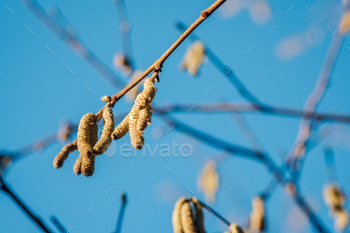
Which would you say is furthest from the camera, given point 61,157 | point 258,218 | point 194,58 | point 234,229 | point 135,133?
point 194,58

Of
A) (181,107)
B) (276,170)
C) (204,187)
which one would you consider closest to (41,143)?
(181,107)

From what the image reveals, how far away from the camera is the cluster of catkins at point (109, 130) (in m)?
0.82

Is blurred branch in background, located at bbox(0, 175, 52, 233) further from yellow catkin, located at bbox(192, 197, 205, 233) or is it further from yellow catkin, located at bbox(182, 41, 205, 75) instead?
yellow catkin, located at bbox(182, 41, 205, 75)

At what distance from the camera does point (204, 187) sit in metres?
2.16

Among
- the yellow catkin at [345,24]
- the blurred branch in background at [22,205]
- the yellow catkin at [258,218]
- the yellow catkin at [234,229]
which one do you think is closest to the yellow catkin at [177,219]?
the yellow catkin at [234,229]

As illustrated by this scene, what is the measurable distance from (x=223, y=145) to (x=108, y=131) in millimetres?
1185

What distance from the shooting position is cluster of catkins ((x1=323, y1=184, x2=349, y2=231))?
1979 mm

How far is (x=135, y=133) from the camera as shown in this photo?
0.82 metres

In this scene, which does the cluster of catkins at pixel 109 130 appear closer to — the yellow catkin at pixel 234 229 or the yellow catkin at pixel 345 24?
the yellow catkin at pixel 234 229

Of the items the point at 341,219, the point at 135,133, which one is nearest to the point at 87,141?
the point at 135,133

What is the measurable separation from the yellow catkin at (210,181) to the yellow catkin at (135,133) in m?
1.39

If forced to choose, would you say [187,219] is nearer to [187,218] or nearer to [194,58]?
[187,218]

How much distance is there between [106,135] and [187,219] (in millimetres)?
478

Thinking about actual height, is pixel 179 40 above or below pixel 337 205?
above
